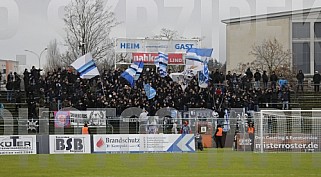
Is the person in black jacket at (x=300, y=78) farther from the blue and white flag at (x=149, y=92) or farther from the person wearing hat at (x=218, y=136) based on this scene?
the blue and white flag at (x=149, y=92)

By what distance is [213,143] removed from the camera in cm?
3997

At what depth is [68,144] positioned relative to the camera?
31875mm

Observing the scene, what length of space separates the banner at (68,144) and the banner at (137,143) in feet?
2.17

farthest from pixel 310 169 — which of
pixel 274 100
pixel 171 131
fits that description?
pixel 274 100

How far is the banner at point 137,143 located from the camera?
32.6 metres

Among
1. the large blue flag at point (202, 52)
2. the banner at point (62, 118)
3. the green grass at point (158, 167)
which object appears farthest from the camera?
the large blue flag at point (202, 52)

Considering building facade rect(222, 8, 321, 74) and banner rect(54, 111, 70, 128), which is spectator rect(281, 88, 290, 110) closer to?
banner rect(54, 111, 70, 128)

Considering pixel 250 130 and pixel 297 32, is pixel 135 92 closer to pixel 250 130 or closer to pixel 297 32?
pixel 250 130

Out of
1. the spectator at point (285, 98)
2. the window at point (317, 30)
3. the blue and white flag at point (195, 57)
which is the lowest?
the spectator at point (285, 98)

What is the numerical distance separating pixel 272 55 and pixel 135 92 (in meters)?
32.5

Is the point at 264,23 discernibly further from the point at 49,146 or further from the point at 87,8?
the point at 49,146

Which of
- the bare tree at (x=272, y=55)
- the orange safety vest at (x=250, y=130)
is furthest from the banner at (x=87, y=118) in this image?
the bare tree at (x=272, y=55)

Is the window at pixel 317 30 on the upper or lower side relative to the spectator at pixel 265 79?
upper

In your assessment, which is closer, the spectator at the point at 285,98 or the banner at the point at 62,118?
the banner at the point at 62,118
